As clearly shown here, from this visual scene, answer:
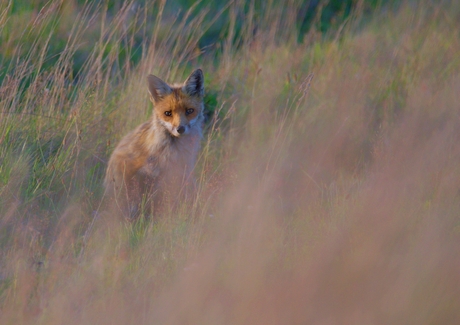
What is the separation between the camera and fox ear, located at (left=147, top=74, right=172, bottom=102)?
5.17 metres

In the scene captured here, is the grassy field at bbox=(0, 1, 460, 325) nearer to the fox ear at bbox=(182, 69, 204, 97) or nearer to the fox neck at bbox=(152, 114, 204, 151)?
the fox neck at bbox=(152, 114, 204, 151)

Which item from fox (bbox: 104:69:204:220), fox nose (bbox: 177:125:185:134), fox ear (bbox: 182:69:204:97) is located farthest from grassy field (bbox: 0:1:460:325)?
fox ear (bbox: 182:69:204:97)

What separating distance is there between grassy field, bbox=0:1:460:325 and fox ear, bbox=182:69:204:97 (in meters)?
0.55

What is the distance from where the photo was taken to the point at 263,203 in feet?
12.4

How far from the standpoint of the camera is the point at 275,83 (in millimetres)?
6355

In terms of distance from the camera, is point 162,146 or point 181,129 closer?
point 181,129

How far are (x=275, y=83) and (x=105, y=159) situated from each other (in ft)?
7.31

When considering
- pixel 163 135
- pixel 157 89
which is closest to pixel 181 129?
pixel 163 135

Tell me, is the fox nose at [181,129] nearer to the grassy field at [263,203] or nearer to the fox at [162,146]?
the fox at [162,146]

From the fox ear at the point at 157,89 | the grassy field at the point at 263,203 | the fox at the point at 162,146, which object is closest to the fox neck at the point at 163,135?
the fox at the point at 162,146

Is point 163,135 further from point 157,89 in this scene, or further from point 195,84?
point 195,84

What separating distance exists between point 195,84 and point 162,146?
683 mm

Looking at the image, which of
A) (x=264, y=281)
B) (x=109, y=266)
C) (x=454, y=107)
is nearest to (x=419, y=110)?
(x=454, y=107)

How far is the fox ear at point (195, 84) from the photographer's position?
5168 mm
